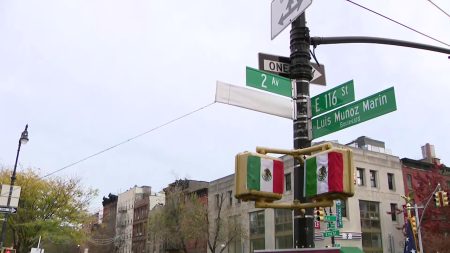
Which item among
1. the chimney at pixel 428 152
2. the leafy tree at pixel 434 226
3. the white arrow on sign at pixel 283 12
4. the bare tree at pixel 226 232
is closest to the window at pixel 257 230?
the bare tree at pixel 226 232

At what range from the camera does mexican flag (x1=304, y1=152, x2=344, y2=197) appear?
167 inches

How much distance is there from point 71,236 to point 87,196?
3.79 metres

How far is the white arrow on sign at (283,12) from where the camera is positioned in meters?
5.99

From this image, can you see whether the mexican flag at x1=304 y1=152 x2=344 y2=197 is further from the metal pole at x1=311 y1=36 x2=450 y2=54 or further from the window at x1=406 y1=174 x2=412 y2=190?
the window at x1=406 y1=174 x2=412 y2=190

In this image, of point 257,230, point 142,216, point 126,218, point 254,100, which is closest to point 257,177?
point 254,100

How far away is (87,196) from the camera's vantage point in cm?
4125

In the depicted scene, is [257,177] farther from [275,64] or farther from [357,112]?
[275,64]

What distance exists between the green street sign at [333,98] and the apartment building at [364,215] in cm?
3445

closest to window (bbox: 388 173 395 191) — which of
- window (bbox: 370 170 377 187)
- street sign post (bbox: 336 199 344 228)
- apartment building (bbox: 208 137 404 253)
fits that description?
apartment building (bbox: 208 137 404 253)

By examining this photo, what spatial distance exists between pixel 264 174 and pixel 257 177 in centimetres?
9

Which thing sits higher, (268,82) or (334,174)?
(268,82)

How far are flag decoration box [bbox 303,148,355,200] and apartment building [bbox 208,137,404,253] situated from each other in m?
36.1

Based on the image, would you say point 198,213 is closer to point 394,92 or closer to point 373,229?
point 373,229

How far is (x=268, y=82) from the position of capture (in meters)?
6.21
